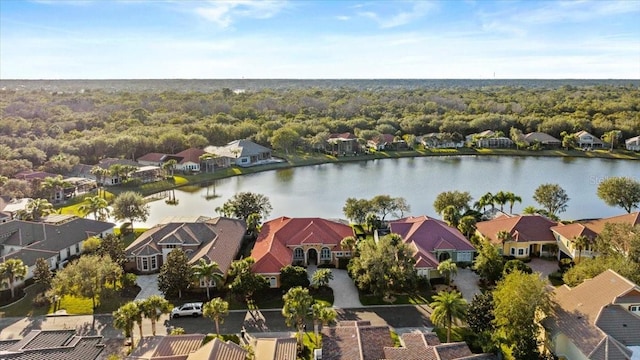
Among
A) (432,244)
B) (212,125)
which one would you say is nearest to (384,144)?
(212,125)

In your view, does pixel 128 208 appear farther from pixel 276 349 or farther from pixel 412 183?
pixel 412 183

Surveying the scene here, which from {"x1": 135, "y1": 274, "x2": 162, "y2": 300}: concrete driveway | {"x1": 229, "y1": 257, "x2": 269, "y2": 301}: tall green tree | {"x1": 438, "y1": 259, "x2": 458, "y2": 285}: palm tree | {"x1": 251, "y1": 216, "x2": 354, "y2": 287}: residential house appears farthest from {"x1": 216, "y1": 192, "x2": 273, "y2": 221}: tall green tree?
{"x1": 438, "y1": 259, "x2": 458, "y2": 285}: palm tree

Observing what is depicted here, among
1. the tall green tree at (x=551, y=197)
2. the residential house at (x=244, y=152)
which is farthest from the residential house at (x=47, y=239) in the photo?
the tall green tree at (x=551, y=197)

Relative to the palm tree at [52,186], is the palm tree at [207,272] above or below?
below

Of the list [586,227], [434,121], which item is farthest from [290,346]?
[434,121]

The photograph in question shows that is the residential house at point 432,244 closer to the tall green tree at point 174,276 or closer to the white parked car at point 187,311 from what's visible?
the white parked car at point 187,311

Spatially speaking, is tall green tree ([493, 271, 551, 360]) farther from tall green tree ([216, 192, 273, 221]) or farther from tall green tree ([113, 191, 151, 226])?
tall green tree ([113, 191, 151, 226])
